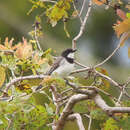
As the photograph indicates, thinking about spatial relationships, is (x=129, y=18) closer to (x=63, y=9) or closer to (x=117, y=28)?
(x=117, y=28)

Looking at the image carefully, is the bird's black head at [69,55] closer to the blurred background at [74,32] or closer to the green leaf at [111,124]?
the green leaf at [111,124]

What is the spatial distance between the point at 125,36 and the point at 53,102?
63 centimetres

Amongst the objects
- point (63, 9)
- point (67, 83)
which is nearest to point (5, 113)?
point (67, 83)

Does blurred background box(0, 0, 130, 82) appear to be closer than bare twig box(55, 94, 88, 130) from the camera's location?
No

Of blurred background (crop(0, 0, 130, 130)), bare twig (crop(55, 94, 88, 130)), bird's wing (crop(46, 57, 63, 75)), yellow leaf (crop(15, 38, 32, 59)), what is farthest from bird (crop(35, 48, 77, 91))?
blurred background (crop(0, 0, 130, 130))

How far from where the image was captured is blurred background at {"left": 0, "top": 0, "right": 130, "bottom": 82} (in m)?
7.24

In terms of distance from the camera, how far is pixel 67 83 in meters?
2.13

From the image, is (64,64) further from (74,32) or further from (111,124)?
(74,32)

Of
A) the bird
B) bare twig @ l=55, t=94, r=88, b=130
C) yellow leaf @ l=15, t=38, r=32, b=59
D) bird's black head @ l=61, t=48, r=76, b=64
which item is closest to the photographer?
bare twig @ l=55, t=94, r=88, b=130

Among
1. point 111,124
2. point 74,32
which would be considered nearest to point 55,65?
point 111,124

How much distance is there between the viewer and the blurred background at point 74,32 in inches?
285

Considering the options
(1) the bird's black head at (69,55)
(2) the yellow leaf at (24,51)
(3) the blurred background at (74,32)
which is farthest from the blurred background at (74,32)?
(2) the yellow leaf at (24,51)

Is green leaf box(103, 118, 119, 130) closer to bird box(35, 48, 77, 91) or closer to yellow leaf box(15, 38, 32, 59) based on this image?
bird box(35, 48, 77, 91)

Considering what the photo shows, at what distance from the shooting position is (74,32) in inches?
295
